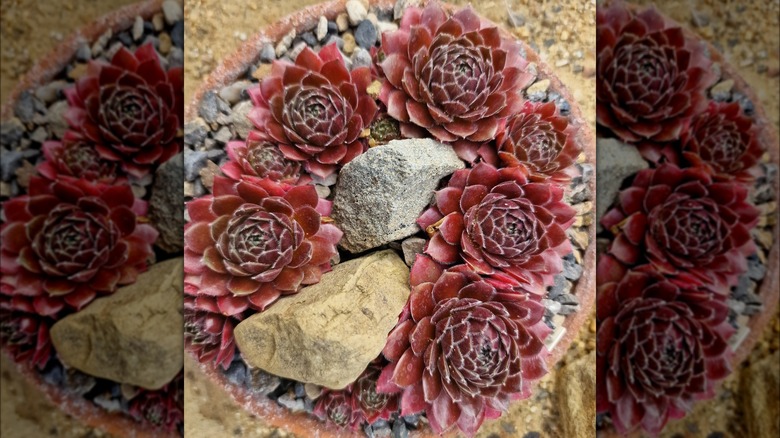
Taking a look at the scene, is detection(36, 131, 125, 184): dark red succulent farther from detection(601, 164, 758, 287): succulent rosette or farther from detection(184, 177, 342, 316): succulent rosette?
detection(601, 164, 758, 287): succulent rosette

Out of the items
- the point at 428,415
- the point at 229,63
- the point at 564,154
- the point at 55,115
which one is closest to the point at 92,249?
the point at 55,115

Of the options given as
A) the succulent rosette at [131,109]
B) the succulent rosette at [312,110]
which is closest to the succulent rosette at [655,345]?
the succulent rosette at [312,110]

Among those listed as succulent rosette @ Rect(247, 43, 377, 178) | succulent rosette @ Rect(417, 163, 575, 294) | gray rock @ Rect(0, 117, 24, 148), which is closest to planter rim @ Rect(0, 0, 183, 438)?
gray rock @ Rect(0, 117, 24, 148)

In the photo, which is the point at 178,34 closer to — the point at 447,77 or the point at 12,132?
the point at 12,132

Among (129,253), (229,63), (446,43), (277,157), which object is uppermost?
(446,43)

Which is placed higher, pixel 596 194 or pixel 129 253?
pixel 596 194

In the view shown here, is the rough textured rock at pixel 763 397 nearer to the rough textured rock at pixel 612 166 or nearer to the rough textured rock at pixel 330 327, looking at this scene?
the rough textured rock at pixel 612 166

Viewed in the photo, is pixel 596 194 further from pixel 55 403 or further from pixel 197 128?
pixel 55 403
